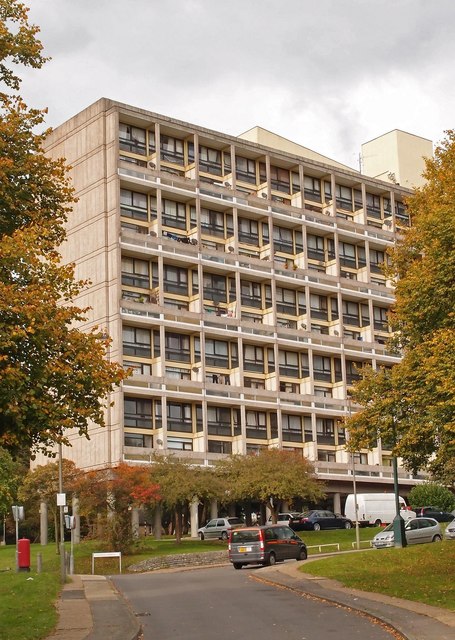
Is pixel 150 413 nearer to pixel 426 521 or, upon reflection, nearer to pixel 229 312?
pixel 229 312

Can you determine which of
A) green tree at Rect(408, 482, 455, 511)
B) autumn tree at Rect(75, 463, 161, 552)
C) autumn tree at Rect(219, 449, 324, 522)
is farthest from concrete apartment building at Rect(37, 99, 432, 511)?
autumn tree at Rect(75, 463, 161, 552)

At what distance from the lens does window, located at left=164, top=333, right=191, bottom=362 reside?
248 feet

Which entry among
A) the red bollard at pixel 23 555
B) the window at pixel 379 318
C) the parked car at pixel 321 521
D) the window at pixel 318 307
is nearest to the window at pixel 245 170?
the window at pixel 318 307

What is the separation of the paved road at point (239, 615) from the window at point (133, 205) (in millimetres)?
45902

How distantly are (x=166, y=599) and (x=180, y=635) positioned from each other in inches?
356

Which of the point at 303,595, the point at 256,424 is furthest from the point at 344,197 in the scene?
the point at 303,595

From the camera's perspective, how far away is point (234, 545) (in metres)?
42.1

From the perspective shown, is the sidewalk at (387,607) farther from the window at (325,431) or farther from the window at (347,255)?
the window at (347,255)

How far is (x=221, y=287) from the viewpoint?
80.3 m

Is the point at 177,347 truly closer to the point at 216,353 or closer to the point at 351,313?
the point at 216,353

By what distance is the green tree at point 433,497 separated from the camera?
82.1m

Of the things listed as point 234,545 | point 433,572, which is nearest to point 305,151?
point 234,545

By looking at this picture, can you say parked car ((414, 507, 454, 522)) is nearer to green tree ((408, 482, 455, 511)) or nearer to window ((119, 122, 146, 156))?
green tree ((408, 482, 455, 511))

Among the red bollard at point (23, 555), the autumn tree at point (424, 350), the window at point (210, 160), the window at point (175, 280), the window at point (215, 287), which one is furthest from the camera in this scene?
the window at point (210, 160)
